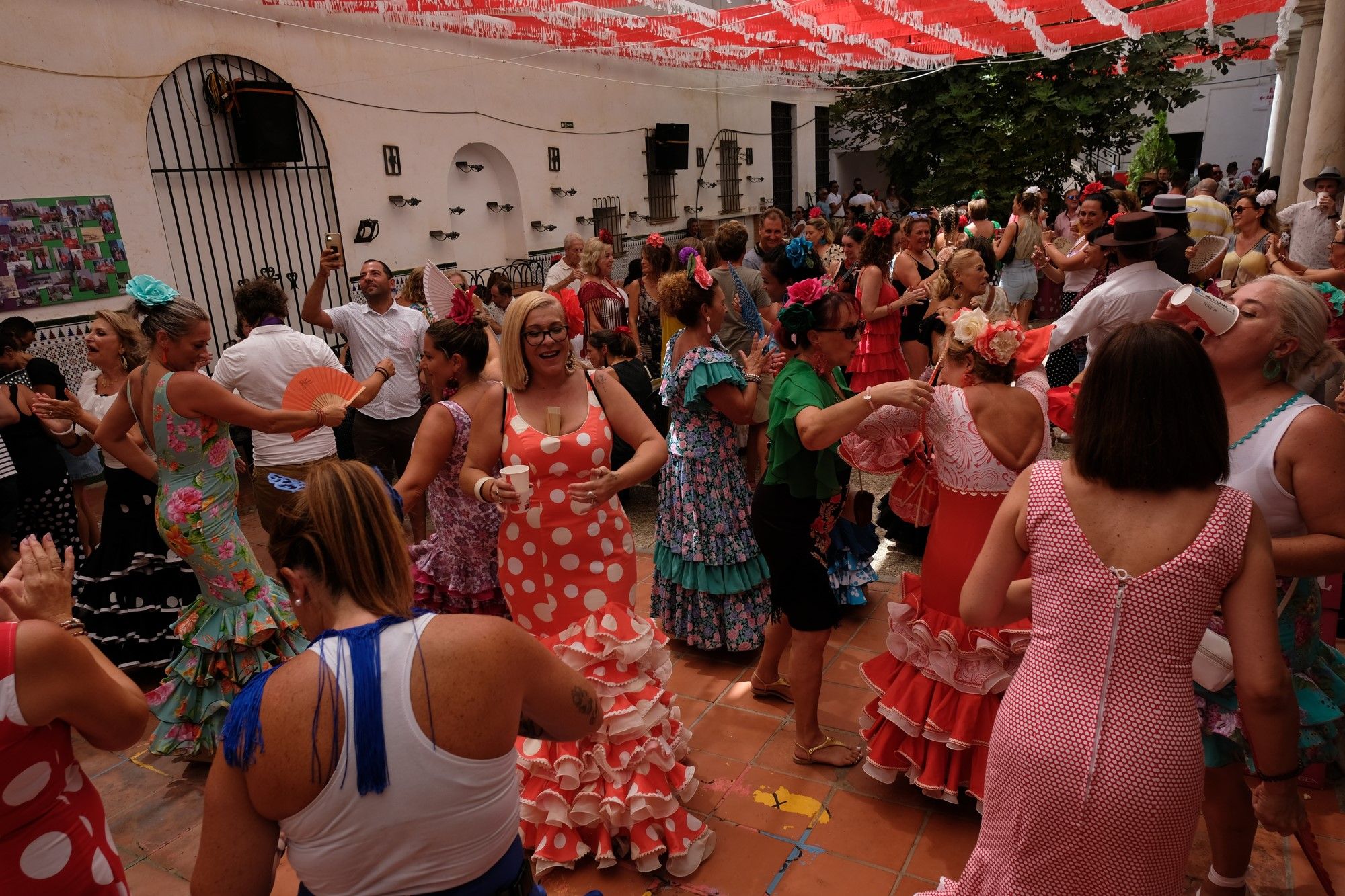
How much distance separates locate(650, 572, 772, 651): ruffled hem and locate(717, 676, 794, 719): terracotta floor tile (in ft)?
0.85

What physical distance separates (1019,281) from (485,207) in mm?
6780

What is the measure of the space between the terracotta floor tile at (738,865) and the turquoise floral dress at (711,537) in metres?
1.24

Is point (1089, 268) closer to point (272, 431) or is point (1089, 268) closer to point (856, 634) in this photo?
point (856, 634)

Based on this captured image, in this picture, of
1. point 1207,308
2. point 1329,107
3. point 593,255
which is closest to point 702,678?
point 1207,308

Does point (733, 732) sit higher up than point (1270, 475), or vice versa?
point (1270, 475)

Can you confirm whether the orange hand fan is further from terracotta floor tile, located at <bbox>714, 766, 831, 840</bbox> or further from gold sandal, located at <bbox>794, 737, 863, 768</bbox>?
gold sandal, located at <bbox>794, 737, 863, 768</bbox>

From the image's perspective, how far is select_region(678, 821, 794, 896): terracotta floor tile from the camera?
2.76 metres

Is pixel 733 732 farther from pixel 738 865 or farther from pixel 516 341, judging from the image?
pixel 516 341

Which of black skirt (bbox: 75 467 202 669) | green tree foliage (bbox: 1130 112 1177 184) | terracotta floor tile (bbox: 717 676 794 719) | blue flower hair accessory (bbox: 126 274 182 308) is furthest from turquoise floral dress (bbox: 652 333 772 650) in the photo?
green tree foliage (bbox: 1130 112 1177 184)

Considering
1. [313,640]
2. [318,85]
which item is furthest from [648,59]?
[313,640]

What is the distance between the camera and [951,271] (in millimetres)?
5465

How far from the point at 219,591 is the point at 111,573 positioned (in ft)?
3.42

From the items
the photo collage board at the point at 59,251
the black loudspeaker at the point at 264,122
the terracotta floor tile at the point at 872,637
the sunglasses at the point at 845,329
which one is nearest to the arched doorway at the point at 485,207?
the black loudspeaker at the point at 264,122

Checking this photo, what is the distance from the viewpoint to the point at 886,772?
3.02 metres
